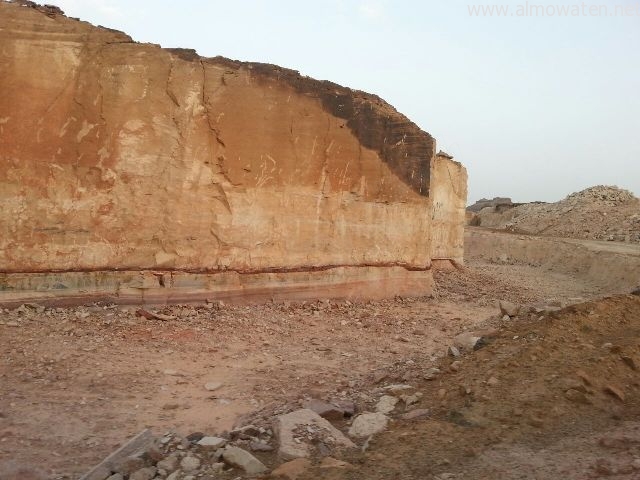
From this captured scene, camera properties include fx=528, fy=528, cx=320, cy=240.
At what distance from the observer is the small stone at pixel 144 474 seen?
2.58 m

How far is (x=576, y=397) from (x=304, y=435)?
149 centimetres

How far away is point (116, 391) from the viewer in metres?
3.85

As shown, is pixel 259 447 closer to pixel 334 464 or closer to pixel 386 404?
pixel 334 464

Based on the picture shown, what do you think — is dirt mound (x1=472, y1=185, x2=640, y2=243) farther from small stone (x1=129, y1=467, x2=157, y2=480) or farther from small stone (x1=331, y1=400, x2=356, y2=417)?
small stone (x1=129, y1=467, x2=157, y2=480)

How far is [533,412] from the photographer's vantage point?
9.19ft

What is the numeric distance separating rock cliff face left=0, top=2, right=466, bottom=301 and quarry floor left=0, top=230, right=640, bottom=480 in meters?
0.55

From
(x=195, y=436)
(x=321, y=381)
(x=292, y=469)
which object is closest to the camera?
(x=292, y=469)

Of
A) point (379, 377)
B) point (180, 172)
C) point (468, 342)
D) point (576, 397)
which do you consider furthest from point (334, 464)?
point (180, 172)

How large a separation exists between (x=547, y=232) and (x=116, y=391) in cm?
2221

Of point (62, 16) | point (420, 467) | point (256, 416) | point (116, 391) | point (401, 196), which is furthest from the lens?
point (401, 196)

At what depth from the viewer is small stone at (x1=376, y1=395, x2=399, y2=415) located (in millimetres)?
3311

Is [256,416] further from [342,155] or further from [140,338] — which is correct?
[342,155]

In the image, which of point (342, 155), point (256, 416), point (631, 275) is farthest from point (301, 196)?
point (631, 275)

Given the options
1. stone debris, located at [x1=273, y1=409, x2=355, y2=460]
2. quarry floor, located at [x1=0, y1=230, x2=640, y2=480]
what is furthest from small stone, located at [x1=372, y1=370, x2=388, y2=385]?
stone debris, located at [x1=273, y1=409, x2=355, y2=460]
